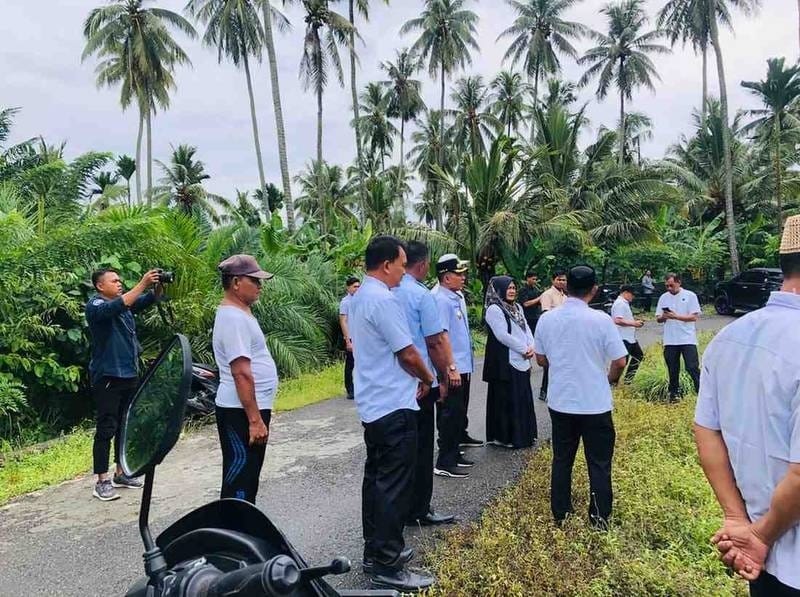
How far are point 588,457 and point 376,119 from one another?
135 ft

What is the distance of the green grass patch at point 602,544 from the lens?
10.5ft

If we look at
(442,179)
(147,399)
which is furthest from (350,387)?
(442,179)

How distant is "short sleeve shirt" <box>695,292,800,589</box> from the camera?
1719 mm

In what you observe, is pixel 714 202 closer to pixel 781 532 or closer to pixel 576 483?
pixel 576 483

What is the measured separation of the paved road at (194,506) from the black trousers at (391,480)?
1.15ft

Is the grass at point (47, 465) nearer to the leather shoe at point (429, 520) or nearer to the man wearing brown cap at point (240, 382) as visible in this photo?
the man wearing brown cap at point (240, 382)

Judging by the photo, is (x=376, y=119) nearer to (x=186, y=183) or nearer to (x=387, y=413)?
(x=186, y=183)

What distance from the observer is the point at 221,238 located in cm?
1051

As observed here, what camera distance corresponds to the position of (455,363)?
17.2ft

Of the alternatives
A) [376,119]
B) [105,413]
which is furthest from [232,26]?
[105,413]

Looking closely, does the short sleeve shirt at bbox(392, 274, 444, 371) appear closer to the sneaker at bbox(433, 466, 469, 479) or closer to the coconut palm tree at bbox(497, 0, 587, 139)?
the sneaker at bbox(433, 466, 469, 479)

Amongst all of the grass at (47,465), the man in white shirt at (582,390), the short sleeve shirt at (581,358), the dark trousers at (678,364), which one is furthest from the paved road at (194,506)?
the dark trousers at (678,364)

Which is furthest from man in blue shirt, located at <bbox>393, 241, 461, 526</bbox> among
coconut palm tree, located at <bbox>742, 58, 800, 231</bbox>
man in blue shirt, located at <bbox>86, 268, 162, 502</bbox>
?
coconut palm tree, located at <bbox>742, 58, 800, 231</bbox>

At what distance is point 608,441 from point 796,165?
31579 millimetres
